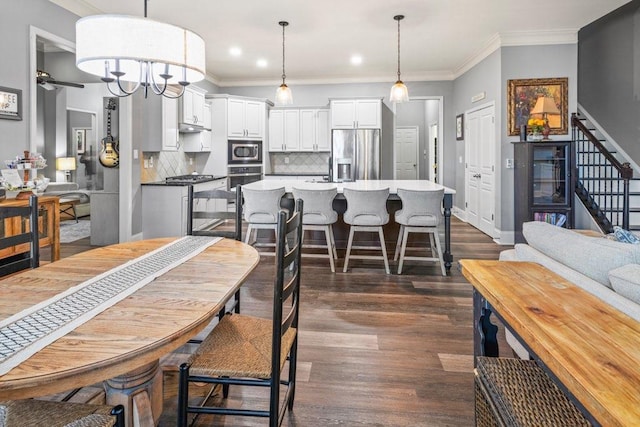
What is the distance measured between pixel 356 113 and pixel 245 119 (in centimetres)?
207

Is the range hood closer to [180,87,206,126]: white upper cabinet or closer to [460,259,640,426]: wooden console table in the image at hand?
[180,87,206,126]: white upper cabinet

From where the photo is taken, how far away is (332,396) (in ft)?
6.64

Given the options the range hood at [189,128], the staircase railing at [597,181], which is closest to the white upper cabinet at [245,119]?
the range hood at [189,128]

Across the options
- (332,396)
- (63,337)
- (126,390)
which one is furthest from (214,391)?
(63,337)

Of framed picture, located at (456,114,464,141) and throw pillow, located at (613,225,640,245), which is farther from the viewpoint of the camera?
framed picture, located at (456,114,464,141)

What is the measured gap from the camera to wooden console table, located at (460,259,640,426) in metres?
0.75

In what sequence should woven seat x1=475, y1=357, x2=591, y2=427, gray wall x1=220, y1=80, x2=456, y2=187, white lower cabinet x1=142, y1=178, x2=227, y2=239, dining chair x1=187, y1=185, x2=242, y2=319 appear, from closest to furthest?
1. woven seat x1=475, y1=357, x2=591, y2=427
2. dining chair x1=187, y1=185, x2=242, y2=319
3. white lower cabinet x1=142, y1=178, x2=227, y2=239
4. gray wall x1=220, y1=80, x2=456, y2=187

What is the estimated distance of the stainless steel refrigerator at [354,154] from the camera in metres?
7.57

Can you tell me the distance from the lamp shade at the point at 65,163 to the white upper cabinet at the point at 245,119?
9.78 feet

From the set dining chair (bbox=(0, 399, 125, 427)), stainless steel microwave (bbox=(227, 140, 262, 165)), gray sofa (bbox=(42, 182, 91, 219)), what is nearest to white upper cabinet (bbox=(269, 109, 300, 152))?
stainless steel microwave (bbox=(227, 140, 262, 165))

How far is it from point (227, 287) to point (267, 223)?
2.85 m

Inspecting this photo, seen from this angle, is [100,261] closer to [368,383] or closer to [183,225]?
[368,383]

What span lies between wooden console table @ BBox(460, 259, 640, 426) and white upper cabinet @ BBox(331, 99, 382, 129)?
636cm

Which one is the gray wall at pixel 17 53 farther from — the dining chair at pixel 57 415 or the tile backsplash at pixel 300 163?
the tile backsplash at pixel 300 163
